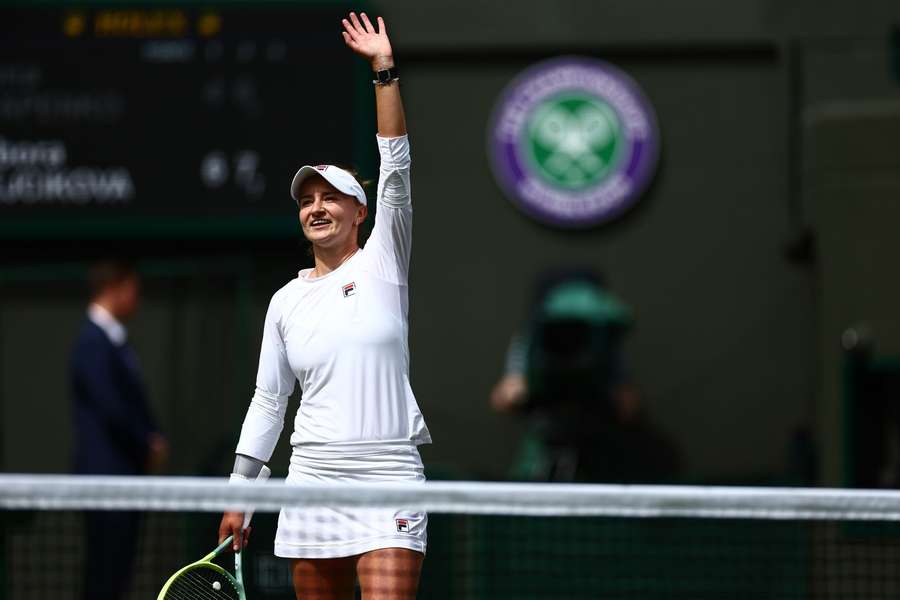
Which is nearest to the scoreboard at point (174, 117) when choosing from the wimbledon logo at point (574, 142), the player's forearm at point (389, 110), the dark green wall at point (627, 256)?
the dark green wall at point (627, 256)

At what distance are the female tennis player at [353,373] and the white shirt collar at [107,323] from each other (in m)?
3.79

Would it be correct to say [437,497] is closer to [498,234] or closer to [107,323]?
[107,323]

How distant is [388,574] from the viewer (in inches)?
151

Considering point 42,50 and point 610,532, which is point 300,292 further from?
point 42,50

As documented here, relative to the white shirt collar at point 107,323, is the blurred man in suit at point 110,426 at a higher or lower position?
lower

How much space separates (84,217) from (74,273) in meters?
0.57

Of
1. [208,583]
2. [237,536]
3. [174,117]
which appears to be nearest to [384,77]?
[237,536]

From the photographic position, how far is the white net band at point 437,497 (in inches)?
150

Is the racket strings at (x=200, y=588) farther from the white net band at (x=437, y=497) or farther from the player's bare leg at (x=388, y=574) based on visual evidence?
the player's bare leg at (x=388, y=574)

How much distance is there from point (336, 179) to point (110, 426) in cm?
400

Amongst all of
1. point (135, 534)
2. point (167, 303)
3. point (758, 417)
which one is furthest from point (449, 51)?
point (135, 534)

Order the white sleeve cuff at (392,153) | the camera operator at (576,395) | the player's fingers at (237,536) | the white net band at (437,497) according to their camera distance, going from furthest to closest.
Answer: the camera operator at (576,395) → the player's fingers at (237,536) → the white sleeve cuff at (392,153) → the white net band at (437,497)

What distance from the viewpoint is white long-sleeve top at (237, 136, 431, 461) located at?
3.90m

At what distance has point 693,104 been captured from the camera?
9.57 meters
